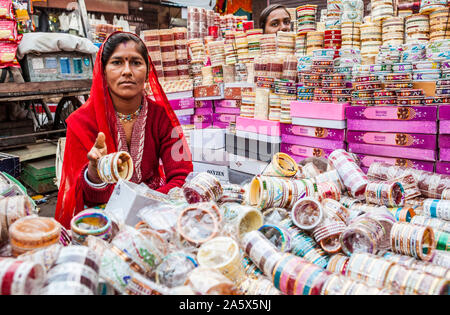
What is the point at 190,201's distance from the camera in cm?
140

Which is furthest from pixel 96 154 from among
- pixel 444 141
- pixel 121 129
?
pixel 444 141

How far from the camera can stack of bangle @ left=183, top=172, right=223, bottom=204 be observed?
137 cm

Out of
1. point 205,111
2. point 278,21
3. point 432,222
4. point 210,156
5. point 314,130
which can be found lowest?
point 210,156

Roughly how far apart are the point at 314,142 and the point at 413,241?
174 centimetres

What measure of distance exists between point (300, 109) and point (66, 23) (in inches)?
263

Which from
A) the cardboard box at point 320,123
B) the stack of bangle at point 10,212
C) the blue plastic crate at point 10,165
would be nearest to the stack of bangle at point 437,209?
Answer: the cardboard box at point 320,123

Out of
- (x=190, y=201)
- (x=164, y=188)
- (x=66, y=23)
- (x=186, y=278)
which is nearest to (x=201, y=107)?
(x=164, y=188)

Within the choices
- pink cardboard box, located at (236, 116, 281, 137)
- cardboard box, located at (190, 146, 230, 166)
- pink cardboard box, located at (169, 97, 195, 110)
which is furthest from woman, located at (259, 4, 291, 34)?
cardboard box, located at (190, 146, 230, 166)

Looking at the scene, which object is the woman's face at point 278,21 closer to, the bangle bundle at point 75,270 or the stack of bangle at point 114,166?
the stack of bangle at point 114,166

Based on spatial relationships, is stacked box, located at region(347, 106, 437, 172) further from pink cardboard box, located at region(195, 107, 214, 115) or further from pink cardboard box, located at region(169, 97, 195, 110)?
pink cardboard box, located at region(169, 97, 195, 110)

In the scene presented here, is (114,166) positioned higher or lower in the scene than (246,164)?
higher

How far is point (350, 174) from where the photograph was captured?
1657 mm

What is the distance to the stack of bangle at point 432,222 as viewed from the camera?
1274 millimetres

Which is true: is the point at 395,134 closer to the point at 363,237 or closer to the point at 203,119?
the point at 363,237
